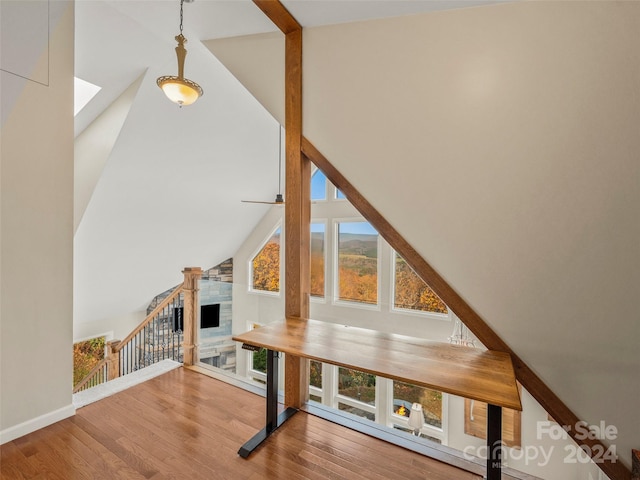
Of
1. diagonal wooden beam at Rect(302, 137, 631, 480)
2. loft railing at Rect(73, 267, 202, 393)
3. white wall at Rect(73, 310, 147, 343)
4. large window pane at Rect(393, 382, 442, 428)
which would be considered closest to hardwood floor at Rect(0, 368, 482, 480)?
diagonal wooden beam at Rect(302, 137, 631, 480)

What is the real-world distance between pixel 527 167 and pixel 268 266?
6.14 meters

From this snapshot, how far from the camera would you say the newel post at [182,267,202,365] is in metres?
2.91

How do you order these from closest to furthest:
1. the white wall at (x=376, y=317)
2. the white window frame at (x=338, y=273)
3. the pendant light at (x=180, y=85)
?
the pendant light at (x=180, y=85) < the white wall at (x=376, y=317) < the white window frame at (x=338, y=273)

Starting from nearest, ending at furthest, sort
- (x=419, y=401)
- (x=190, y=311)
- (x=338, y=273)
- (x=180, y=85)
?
(x=180, y=85)
(x=190, y=311)
(x=419, y=401)
(x=338, y=273)

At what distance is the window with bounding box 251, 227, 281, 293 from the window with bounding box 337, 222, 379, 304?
5.69 feet

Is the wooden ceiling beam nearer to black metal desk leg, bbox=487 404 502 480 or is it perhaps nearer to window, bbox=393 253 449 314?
black metal desk leg, bbox=487 404 502 480

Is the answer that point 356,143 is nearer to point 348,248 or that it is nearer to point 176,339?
point 176,339

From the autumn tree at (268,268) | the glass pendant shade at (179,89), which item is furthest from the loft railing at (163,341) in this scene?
the autumn tree at (268,268)

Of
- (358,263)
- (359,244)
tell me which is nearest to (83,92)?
(359,244)

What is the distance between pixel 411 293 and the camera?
5.13 m

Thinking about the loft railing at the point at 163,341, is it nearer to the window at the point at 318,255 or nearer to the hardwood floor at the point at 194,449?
the hardwood floor at the point at 194,449

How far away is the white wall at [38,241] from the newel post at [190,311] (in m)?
0.94

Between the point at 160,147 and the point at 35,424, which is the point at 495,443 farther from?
the point at 160,147

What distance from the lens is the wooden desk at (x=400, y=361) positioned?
4.36 feet
